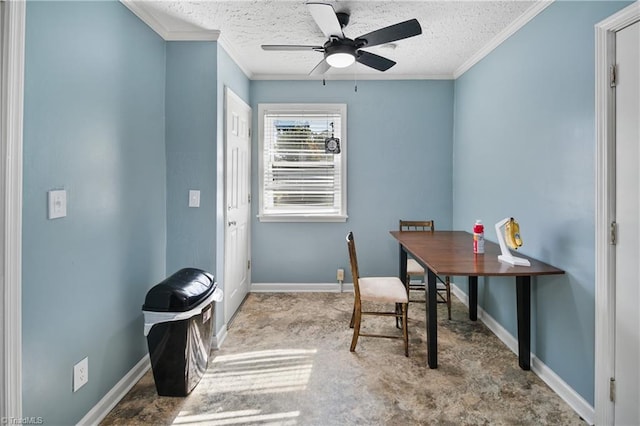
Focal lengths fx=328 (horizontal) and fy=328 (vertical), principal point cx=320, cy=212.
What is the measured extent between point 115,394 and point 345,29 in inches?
118

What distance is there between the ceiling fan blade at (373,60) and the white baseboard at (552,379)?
7.80 ft

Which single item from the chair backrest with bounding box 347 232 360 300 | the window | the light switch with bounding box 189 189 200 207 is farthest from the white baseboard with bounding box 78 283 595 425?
the window

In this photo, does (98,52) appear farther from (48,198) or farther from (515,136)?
(515,136)

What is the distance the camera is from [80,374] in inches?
66.4

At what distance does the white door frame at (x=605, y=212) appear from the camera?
1690 millimetres

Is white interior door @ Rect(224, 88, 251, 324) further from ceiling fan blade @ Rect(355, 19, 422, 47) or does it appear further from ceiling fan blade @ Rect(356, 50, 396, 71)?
ceiling fan blade @ Rect(355, 19, 422, 47)

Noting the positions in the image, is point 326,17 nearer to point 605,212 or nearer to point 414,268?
point 605,212

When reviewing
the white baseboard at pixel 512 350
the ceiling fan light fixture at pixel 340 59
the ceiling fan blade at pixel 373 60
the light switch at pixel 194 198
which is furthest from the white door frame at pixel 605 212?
the light switch at pixel 194 198

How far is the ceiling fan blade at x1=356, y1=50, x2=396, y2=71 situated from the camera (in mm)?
2502

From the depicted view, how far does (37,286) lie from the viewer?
144cm

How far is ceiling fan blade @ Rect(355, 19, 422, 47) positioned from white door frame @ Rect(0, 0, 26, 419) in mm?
1814

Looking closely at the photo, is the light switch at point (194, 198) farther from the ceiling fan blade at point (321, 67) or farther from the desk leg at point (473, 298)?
the desk leg at point (473, 298)

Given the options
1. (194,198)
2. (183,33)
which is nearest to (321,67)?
(183,33)

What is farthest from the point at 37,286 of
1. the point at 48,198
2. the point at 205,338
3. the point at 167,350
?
the point at 205,338
